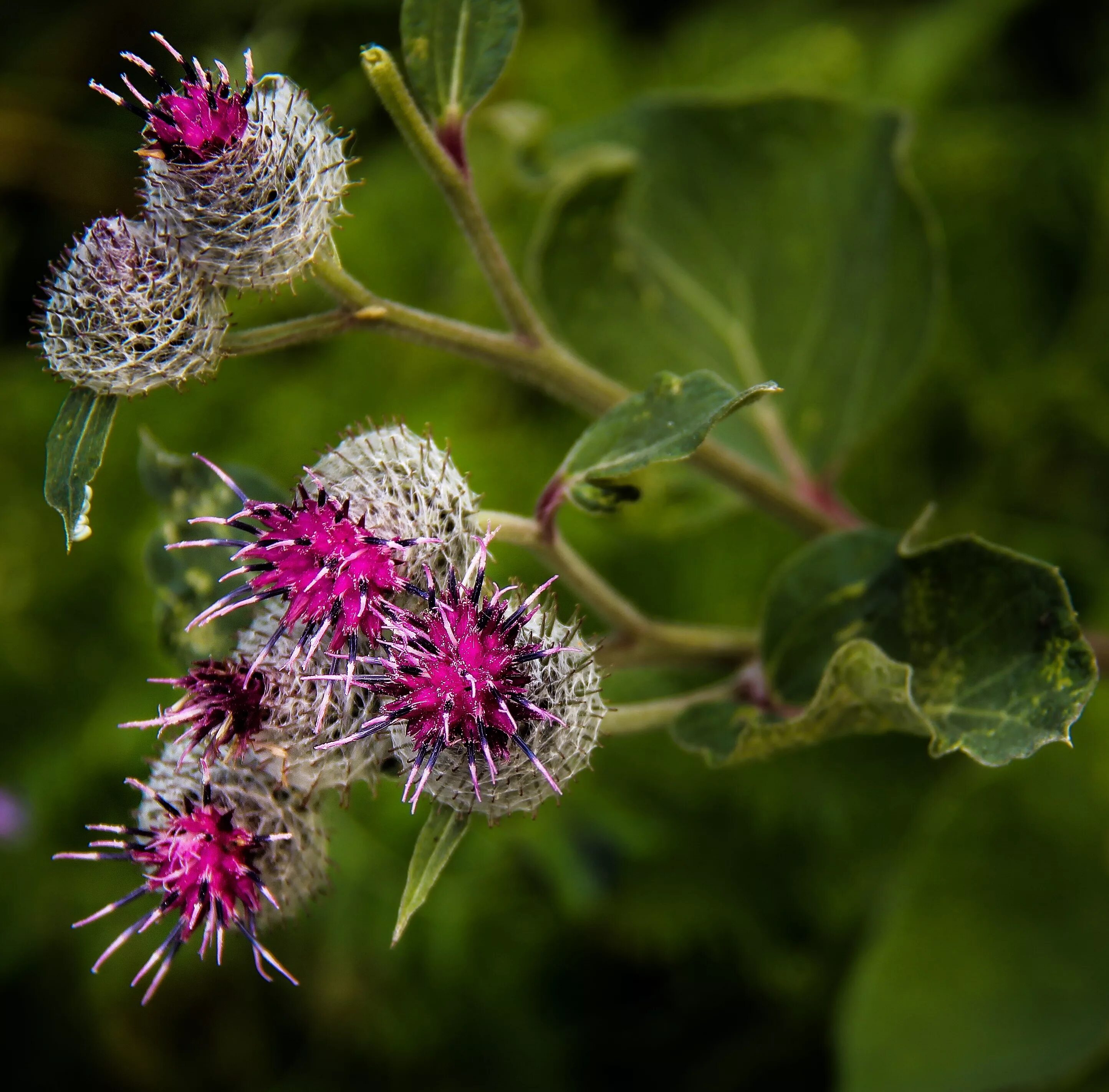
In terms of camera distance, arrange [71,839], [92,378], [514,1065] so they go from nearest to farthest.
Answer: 1. [92,378]
2. [514,1065]
3. [71,839]

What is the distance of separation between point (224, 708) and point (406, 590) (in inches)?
11.2

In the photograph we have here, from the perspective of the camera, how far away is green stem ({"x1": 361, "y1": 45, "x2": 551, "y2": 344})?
1477 millimetres

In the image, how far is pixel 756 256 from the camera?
8.07 ft

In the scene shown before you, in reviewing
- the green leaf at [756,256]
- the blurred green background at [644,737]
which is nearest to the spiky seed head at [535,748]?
the blurred green background at [644,737]

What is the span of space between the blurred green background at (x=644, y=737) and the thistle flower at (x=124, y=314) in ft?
3.88

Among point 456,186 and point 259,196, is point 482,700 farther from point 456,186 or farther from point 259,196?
point 456,186

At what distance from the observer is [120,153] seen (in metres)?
3.71

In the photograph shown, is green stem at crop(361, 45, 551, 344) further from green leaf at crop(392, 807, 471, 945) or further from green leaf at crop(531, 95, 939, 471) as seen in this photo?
green leaf at crop(392, 807, 471, 945)

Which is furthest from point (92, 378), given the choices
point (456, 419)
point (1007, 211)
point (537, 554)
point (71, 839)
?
point (1007, 211)

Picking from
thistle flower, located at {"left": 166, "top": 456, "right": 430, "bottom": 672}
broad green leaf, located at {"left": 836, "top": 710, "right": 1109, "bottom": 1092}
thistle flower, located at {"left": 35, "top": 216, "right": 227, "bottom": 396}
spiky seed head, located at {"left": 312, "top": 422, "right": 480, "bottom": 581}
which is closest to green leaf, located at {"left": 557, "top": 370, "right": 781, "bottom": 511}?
spiky seed head, located at {"left": 312, "top": 422, "right": 480, "bottom": 581}

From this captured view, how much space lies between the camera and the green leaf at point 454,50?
1.62 meters

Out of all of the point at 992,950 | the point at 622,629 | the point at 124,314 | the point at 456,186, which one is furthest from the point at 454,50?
the point at 992,950

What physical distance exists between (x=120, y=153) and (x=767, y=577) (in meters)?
2.60

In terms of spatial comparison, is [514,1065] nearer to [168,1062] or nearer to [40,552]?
[168,1062]
